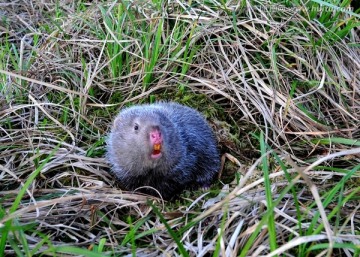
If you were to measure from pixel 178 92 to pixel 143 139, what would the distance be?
3.82ft

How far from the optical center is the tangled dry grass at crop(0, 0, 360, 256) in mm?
3748

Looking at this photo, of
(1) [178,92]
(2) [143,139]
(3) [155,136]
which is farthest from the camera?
(1) [178,92]

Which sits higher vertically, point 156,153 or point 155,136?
point 155,136

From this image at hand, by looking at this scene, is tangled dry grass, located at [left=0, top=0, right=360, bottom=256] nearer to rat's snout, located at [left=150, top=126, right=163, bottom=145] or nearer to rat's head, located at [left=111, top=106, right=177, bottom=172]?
rat's head, located at [left=111, top=106, right=177, bottom=172]

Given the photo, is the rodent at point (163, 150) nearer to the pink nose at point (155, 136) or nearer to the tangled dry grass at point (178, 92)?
the pink nose at point (155, 136)

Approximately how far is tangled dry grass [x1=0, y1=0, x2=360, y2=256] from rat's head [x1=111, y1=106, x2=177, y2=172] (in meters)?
0.27

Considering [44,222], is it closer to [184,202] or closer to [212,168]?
[184,202]

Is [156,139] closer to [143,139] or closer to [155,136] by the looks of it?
[155,136]

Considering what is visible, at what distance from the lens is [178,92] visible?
484cm

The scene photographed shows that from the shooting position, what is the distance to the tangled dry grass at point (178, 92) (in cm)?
375

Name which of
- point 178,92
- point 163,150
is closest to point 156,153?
point 163,150

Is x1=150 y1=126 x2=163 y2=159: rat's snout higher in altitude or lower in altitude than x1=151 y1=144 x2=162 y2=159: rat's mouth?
higher

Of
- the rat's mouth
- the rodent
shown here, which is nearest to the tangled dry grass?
the rodent

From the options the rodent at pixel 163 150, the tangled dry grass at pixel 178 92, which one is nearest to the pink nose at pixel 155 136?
the rodent at pixel 163 150
